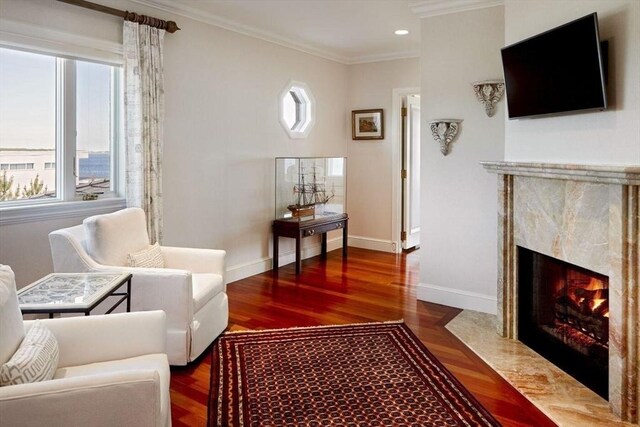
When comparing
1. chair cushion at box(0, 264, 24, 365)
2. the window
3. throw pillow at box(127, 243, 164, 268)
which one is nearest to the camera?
chair cushion at box(0, 264, 24, 365)

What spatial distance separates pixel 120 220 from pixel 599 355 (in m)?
3.02

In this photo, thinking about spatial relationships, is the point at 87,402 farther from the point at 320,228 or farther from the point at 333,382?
the point at 320,228

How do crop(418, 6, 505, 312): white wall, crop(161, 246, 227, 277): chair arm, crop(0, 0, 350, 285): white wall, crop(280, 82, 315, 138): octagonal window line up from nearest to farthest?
crop(0, 0, 350, 285): white wall, crop(161, 246, 227, 277): chair arm, crop(418, 6, 505, 312): white wall, crop(280, 82, 315, 138): octagonal window

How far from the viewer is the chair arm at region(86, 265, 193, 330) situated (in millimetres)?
2865

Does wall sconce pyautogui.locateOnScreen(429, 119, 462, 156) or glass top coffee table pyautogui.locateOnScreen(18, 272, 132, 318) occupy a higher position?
wall sconce pyautogui.locateOnScreen(429, 119, 462, 156)

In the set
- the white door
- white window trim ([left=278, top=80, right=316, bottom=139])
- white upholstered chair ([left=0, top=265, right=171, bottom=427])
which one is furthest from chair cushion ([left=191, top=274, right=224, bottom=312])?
the white door

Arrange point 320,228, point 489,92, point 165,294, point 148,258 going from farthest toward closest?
point 320,228
point 489,92
point 148,258
point 165,294

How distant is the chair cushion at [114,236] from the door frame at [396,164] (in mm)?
3780

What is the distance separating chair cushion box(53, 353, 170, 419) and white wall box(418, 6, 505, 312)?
110 inches

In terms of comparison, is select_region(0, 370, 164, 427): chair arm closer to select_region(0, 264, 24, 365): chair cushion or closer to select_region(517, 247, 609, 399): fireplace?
select_region(0, 264, 24, 365): chair cushion

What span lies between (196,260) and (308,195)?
7.57 feet

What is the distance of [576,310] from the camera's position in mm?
2863

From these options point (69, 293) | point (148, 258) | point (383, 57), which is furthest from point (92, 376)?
point (383, 57)

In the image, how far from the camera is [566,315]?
2.94 meters
